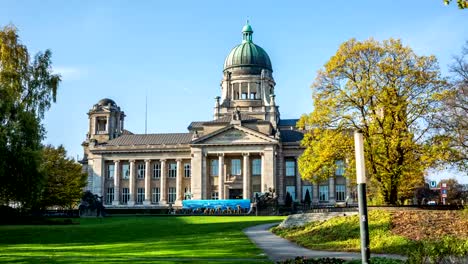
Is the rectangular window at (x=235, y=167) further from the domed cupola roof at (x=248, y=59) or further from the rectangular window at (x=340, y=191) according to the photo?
the domed cupola roof at (x=248, y=59)

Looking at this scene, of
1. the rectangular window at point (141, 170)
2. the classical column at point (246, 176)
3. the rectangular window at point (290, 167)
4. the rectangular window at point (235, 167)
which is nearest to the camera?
the classical column at point (246, 176)

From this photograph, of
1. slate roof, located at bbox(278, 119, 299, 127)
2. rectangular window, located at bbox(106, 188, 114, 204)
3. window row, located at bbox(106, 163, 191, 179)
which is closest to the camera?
window row, located at bbox(106, 163, 191, 179)

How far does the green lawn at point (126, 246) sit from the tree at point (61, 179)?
1492 inches

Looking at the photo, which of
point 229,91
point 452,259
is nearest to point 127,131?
point 229,91

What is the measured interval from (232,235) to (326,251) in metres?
9.03

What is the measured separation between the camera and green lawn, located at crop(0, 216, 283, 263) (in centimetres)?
2170

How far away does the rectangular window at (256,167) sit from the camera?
92062 mm

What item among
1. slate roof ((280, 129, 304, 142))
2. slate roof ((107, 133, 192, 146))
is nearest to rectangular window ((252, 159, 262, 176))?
slate roof ((280, 129, 304, 142))

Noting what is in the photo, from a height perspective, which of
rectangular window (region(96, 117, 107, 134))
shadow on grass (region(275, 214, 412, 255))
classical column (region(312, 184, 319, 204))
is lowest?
shadow on grass (region(275, 214, 412, 255))

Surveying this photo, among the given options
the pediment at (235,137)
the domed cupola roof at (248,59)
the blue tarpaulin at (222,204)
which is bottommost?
the blue tarpaulin at (222,204)

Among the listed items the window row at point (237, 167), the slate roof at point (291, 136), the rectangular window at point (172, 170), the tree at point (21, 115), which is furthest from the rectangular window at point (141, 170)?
the tree at point (21, 115)

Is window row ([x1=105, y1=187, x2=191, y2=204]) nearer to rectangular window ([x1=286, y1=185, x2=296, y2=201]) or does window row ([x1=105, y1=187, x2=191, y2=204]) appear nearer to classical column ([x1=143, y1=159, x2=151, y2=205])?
classical column ([x1=143, y1=159, x2=151, y2=205])

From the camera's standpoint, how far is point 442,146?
34531 mm

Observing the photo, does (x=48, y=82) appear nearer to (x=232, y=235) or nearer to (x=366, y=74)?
(x=232, y=235)
